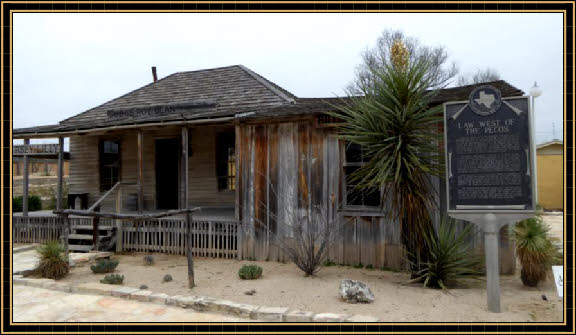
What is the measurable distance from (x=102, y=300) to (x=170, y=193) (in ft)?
23.4

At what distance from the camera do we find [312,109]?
26.8ft

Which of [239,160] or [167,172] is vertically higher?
[239,160]

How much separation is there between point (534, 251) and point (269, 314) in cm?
421

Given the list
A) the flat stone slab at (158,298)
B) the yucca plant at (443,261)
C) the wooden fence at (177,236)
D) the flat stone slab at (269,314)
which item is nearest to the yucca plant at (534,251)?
the yucca plant at (443,261)

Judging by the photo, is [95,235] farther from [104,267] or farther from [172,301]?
[172,301]

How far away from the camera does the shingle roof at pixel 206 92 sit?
466 inches

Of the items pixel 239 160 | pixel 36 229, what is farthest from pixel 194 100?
pixel 36 229

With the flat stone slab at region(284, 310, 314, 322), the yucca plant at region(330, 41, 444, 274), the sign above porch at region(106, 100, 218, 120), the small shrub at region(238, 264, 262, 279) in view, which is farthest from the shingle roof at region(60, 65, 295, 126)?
the flat stone slab at region(284, 310, 314, 322)

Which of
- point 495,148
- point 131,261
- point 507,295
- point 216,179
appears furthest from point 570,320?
point 216,179

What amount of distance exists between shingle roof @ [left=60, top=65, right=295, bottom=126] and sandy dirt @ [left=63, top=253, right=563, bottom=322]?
523cm

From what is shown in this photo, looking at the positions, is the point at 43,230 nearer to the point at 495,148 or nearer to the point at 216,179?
the point at 216,179

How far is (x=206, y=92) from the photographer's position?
43.4 feet

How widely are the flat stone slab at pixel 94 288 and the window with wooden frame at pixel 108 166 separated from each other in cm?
700

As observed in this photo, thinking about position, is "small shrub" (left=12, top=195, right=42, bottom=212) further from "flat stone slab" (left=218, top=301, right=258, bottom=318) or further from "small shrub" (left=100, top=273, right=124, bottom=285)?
"flat stone slab" (left=218, top=301, right=258, bottom=318)
